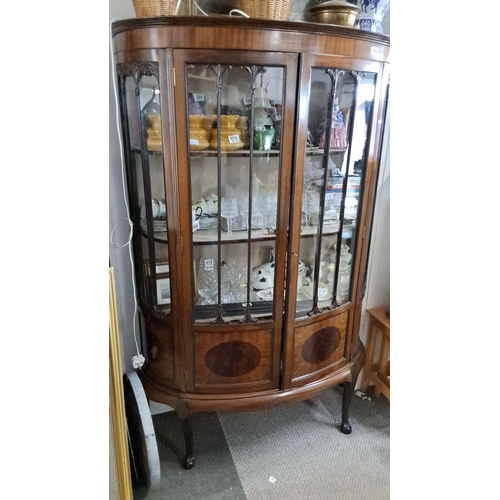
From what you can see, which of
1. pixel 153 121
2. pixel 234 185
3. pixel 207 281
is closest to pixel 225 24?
pixel 153 121

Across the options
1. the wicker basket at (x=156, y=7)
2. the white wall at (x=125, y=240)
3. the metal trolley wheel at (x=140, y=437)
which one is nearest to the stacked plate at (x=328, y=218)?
the white wall at (x=125, y=240)

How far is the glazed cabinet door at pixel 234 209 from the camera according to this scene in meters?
1.17

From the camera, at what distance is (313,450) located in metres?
1.70

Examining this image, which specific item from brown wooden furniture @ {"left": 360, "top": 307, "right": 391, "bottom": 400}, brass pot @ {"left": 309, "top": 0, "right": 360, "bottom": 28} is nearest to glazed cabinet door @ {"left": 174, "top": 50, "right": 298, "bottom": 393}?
brass pot @ {"left": 309, "top": 0, "right": 360, "bottom": 28}

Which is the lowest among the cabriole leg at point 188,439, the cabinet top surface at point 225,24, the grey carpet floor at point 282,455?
the grey carpet floor at point 282,455

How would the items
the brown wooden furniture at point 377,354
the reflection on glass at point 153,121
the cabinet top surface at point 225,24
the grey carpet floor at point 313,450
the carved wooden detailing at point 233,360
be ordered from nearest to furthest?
the cabinet top surface at point 225,24 → the reflection on glass at point 153,121 → the carved wooden detailing at point 233,360 → the grey carpet floor at point 313,450 → the brown wooden furniture at point 377,354

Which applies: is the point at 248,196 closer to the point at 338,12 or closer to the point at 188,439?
the point at 338,12

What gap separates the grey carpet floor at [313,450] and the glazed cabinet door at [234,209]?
393 millimetres

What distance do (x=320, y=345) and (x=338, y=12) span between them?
1.16 meters

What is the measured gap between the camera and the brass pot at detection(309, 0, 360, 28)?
124cm

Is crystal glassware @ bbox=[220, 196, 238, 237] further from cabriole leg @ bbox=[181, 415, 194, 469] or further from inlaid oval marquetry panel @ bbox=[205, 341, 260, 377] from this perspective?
cabriole leg @ bbox=[181, 415, 194, 469]

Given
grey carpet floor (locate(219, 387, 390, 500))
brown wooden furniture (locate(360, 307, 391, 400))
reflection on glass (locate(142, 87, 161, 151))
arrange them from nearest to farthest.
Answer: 1. reflection on glass (locate(142, 87, 161, 151))
2. grey carpet floor (locate(219, 387, 390, 500))
3. brown wooden furniture (locate(360, 307, 391, 400))

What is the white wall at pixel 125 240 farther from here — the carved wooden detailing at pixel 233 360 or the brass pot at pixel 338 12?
the carved wooden detailing at pixel 233 360
